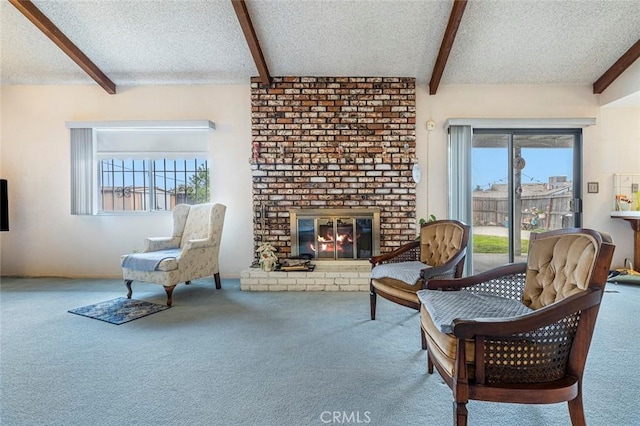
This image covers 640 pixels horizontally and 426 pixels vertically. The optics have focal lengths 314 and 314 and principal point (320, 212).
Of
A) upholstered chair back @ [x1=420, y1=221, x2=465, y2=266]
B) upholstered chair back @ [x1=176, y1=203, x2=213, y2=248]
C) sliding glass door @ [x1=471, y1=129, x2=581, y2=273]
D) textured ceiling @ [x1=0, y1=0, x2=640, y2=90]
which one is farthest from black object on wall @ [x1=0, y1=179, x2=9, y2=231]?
sliding glass door @ [x1=471, y1=129, x2=581, y2=273]

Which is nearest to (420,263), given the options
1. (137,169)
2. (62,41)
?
(137,169)

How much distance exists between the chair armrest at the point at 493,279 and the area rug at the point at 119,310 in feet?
8.19

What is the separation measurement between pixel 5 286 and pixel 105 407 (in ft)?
11.4

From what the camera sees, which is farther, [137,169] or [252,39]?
[137,169]

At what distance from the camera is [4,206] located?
402 centimetres

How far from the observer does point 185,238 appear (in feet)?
12.5

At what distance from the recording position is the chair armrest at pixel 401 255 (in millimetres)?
2732

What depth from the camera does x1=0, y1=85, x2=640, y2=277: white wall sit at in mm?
4039

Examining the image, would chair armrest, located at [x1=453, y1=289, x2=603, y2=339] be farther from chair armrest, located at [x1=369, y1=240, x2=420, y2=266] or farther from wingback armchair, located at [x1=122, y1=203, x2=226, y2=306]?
wingback armchair, located at [x1=122, y1=203, x2=226, y2=306]

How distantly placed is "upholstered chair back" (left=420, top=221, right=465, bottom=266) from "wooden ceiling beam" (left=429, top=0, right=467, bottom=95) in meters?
1.96

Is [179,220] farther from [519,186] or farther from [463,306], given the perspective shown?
[519,186]

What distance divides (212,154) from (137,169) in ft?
3.94

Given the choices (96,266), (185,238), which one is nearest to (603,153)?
(185,238)

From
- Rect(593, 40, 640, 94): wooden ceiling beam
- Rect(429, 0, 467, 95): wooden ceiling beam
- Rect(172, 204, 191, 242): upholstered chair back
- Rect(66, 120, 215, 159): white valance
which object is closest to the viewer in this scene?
Rect(429, 0, 467, 95): wooden ceiling beam
